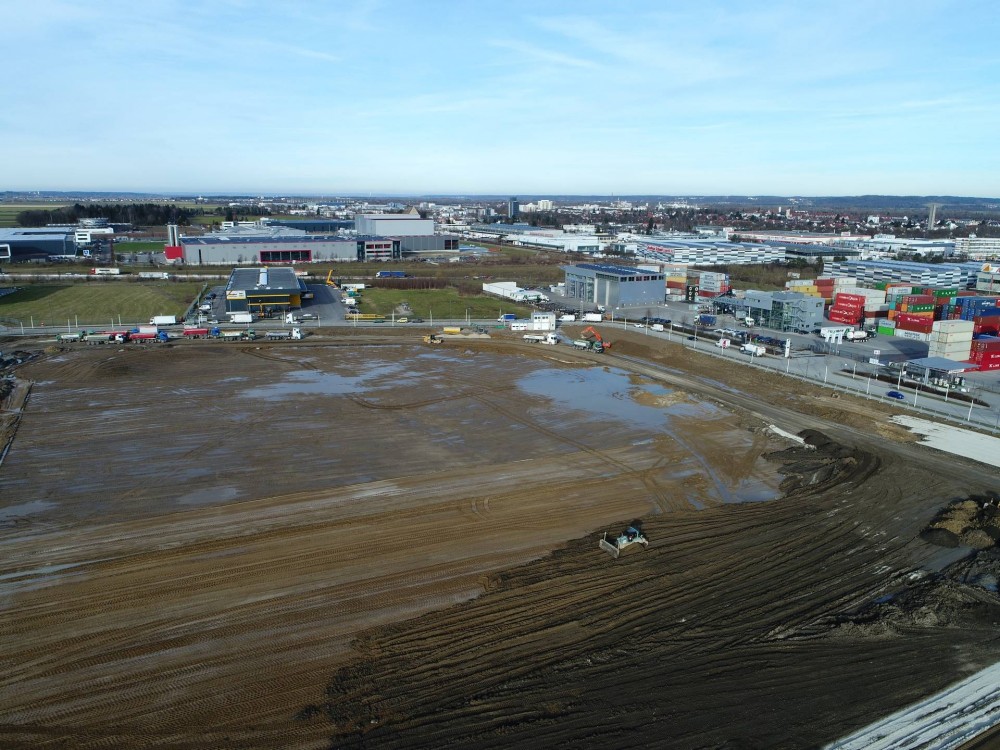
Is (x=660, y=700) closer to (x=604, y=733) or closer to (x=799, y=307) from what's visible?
(x=604, y=733)

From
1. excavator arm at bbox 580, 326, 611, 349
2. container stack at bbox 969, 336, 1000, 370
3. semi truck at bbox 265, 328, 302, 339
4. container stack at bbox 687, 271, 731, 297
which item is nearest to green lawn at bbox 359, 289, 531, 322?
excavator arm at bbox 580, 326, 611, 349

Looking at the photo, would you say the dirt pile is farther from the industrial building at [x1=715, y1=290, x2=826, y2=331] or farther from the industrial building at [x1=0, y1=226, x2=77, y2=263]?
the industrial building at [x1=0, y1=226, x2=77, y2=263]

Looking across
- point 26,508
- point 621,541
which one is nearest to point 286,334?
point 26,508

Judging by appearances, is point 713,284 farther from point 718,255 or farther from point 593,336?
point 718,255

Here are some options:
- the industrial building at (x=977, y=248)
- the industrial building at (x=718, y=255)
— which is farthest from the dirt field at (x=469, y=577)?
the industrial building at (x=977, y=248)

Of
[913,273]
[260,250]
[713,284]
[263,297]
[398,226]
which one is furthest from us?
[398,226]

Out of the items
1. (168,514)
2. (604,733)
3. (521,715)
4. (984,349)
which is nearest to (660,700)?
(604,733)
